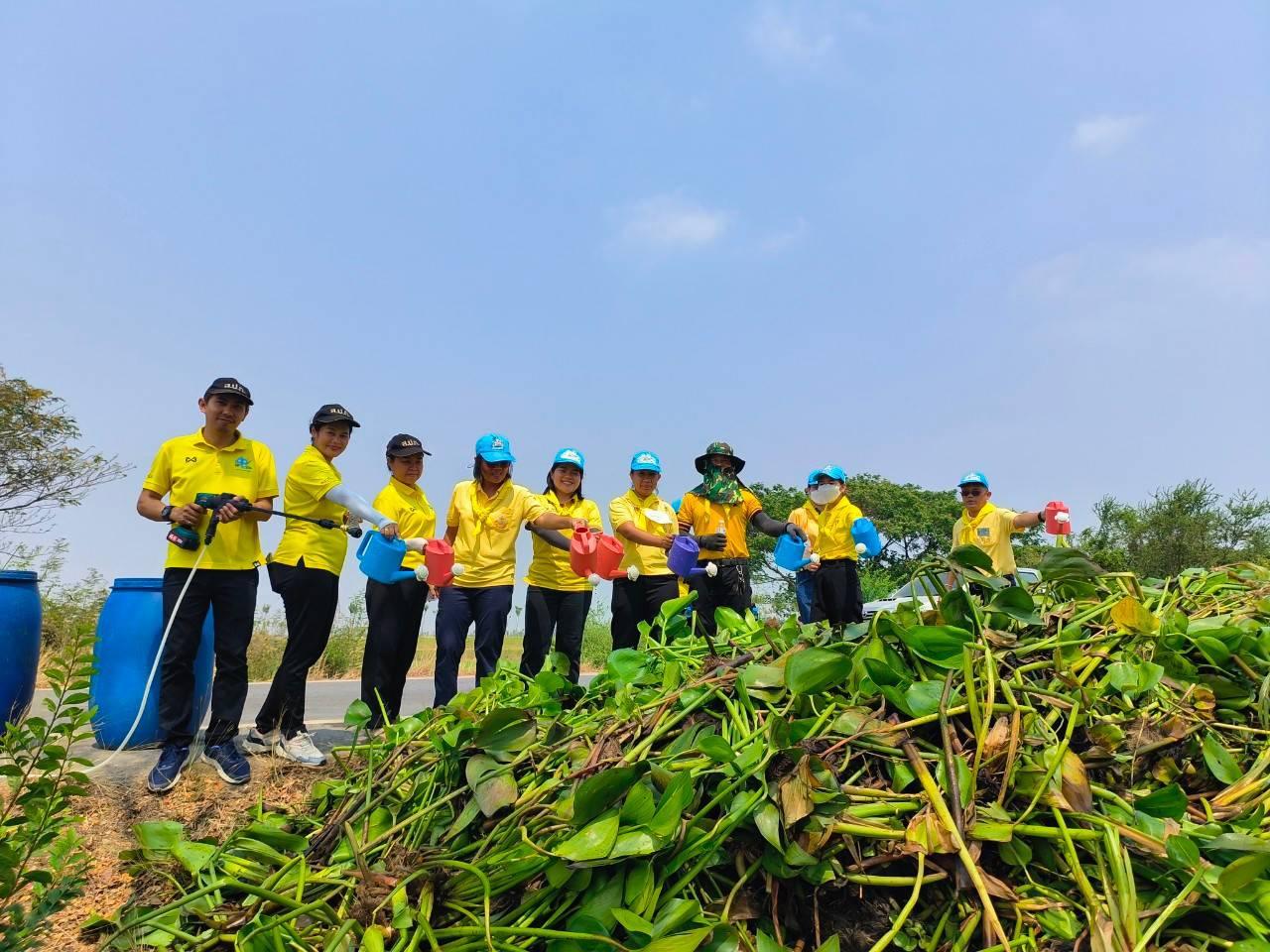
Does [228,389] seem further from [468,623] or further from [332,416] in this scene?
[468,623]

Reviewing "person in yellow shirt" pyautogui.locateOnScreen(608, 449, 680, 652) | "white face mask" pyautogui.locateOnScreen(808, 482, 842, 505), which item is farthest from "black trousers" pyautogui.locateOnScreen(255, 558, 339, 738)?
"white face mask" pyautogui.locateOnScreen(808, 482, 842, 505)

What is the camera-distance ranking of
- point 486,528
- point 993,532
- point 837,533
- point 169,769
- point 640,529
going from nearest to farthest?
point 169,769
point 486,528
point 640,529
point 837,533
point 993,532

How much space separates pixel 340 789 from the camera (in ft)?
6.23

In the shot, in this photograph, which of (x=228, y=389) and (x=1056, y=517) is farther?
(x=1056, y=517)

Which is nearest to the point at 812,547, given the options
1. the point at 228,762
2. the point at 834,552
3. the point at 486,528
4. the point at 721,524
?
the point at 834,552

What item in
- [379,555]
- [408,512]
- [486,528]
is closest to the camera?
[379,555]

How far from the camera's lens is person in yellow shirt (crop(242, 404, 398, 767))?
372 cm

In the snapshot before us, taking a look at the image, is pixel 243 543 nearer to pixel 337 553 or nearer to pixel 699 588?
pixel 337 553

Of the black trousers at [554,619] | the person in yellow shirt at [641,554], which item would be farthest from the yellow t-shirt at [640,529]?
the black trousers at [554,619]

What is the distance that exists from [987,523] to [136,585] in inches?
236

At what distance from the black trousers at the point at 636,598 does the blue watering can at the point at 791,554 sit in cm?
130

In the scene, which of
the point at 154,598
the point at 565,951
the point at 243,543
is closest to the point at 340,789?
the point at 565,951

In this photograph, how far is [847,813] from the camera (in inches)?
46.2

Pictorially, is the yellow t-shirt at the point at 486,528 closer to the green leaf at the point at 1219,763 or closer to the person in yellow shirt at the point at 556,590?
the person in yellow shirt at the point at 556,590
